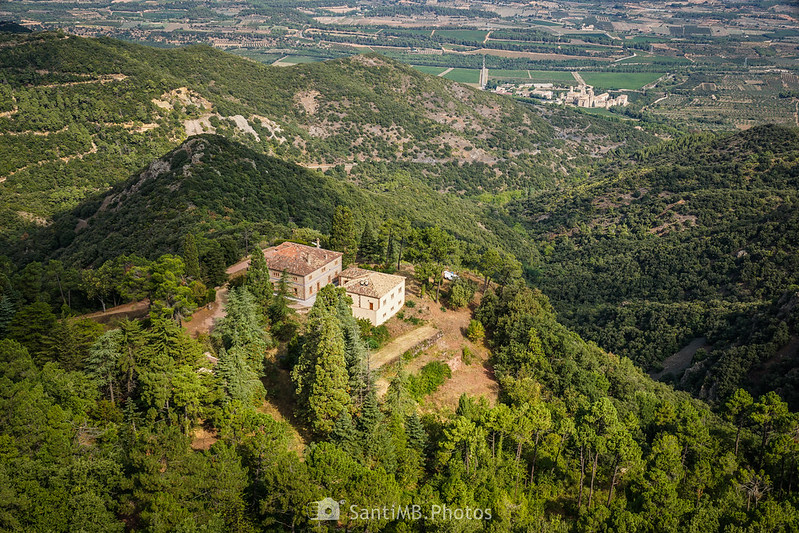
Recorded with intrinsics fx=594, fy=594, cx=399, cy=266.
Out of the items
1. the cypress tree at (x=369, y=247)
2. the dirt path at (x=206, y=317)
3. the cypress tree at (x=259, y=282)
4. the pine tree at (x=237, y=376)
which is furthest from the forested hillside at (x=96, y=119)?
the pine tree at (x=237, y=376)

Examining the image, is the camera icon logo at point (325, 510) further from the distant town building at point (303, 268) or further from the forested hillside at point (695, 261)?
the forested hillside at point (695, 261)

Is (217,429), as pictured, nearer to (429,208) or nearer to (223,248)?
(223,248)

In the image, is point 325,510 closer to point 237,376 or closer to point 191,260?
point 237,376

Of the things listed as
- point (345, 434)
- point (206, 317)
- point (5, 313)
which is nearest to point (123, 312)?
point (5, 313)

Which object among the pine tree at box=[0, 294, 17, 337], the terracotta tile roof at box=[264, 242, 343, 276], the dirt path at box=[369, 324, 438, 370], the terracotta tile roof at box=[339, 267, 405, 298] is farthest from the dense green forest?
the terracotta tile roof at box=[339, 267, 405, 298]

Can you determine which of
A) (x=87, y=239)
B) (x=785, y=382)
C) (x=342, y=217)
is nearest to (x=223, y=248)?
(x=342, y=217)

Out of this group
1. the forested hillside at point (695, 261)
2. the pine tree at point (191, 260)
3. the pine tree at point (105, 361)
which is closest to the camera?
the pine tree at point (105, 361)
